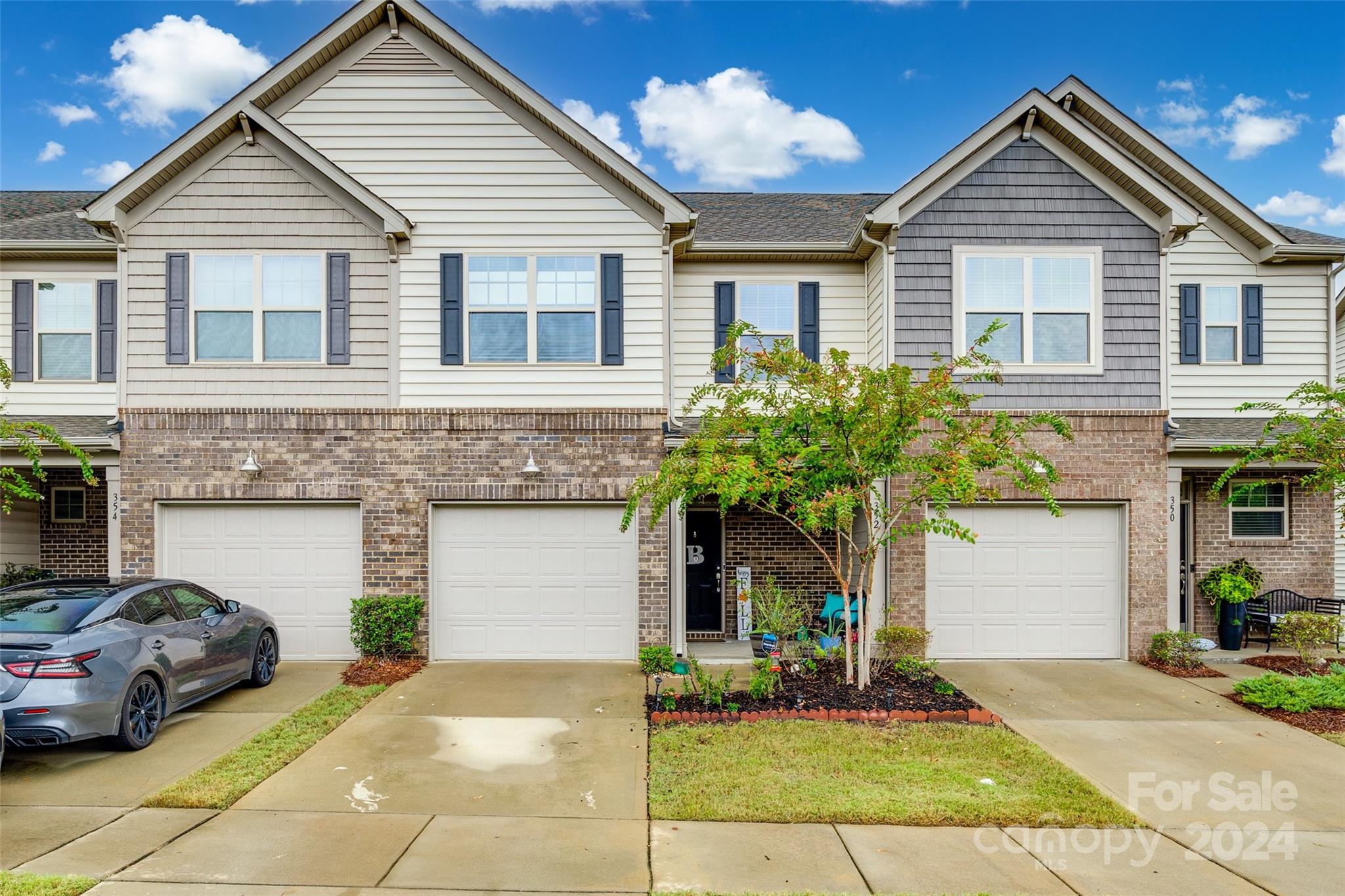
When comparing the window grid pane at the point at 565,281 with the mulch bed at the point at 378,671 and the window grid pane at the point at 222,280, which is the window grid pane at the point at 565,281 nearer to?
the window grid pane at the point at 222,280

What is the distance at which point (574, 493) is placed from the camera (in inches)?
393

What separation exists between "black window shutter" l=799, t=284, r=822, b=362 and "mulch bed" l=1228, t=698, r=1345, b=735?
6740mm

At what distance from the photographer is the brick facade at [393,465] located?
991 cm

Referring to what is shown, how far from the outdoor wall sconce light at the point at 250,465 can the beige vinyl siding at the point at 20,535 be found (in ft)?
16.3

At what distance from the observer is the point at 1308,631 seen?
9.80 meters

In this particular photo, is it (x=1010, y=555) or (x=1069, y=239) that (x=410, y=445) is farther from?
(x=1069, y=239)

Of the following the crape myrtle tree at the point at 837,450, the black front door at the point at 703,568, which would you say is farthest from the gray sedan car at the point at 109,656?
the black front door at the point at 703,568

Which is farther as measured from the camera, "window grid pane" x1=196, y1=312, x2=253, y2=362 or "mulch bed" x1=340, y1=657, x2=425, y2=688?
"window grid pane" x1=196, y1=312, x2=253, y2=362

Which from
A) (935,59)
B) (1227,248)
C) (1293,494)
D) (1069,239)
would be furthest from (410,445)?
(935,59)

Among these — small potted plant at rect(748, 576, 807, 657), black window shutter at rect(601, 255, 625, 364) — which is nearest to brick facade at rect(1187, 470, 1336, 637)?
small potted plant at rect(748, 576, 807, 657)

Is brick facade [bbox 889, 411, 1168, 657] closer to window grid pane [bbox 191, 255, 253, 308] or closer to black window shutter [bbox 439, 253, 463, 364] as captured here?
black window shutter [bbox 439, 253, 463, 364]

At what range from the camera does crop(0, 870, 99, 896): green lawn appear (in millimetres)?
4039

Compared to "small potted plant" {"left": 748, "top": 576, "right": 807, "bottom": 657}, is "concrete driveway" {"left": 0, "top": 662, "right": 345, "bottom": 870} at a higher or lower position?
lower

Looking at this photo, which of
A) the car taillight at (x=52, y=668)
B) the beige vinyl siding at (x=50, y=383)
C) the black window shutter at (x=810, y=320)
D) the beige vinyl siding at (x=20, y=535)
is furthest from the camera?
the beige vinyl siding at (x=20, y=535)
